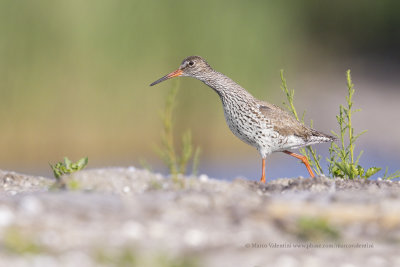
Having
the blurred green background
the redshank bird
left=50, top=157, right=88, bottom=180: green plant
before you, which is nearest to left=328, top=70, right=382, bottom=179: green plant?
the redshank bird

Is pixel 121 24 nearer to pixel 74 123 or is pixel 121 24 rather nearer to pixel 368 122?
pixel 74 123

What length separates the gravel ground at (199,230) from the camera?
3000 mm

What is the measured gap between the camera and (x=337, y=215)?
11.5 feet

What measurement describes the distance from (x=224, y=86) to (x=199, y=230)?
365cm

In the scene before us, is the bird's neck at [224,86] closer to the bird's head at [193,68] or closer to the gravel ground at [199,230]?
the bird's head at [193,68]

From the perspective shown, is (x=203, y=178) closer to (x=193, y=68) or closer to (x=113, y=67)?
(x=193, y=68)

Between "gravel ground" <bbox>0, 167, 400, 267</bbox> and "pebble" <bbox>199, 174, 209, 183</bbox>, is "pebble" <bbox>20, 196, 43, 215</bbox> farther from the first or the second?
"pebble" <bbox>199, 174, 209, 183</bbox>

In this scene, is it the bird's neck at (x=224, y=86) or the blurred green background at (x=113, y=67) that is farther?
the blurred green background at (x=113, y=67)

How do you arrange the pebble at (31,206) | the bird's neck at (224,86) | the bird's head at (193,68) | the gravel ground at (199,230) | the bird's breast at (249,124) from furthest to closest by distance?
the bird's head at (193,68) < the bird's neck at (224,86) < the bird's breast at (249,124) < the pebble at (31,206) < the gravel ground at (199,230)

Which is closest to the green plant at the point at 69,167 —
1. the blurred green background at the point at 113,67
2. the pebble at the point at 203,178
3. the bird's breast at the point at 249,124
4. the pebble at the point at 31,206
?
the pebble at the point at 203,178

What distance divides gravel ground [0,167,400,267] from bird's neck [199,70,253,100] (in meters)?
2.89

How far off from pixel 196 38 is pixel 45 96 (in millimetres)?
2535

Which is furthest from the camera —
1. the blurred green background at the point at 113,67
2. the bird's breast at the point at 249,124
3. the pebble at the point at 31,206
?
the blurred green background at the point at 113,67

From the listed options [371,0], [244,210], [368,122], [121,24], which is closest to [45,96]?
[121,24]
